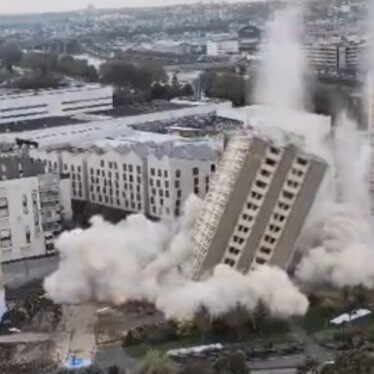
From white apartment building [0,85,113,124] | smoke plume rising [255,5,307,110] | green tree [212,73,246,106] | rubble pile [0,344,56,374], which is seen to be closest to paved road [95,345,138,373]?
rubble pile [0,344,56,374]

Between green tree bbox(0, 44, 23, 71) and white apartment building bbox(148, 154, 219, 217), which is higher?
white apartment building bbox(148, 154, 219, 217)

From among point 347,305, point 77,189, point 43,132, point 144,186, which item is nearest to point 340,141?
point 144,186

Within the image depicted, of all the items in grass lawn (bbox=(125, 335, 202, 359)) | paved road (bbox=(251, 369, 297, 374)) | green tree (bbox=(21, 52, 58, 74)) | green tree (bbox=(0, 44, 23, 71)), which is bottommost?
green tree (bbox=(0, 44, 23, 71))

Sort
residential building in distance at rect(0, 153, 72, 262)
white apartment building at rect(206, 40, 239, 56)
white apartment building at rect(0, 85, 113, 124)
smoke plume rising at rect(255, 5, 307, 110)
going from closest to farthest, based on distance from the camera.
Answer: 1. residential building in distance at rect(0, 153, 72, 262)
2. smoke plume rising at rect(255, 5, 307, 110)
3. white apartment building at rect(0, 85, 113, 124)
4. white apartment building at rect(206, 40, 239, 56)

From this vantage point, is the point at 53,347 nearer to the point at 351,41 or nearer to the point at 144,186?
the point at 144,186

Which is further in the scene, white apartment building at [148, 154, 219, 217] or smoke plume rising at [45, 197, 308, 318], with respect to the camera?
white apartment building at [148, 154, 219, 217]

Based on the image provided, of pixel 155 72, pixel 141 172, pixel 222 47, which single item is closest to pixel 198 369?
pixel 141 172

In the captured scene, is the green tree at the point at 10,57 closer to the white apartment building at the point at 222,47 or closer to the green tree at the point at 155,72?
the green tree at the point at 155,72

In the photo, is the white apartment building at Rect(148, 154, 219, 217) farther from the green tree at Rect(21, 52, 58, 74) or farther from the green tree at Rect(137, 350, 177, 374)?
the green tree at Rect(21, 52, 58, 74)

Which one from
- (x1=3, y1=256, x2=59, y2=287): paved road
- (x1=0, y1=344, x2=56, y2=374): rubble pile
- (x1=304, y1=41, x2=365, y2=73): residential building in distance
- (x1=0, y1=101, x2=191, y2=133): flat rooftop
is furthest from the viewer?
(x1=304, y1=41, x2=365, y2=73): residential building in distance
